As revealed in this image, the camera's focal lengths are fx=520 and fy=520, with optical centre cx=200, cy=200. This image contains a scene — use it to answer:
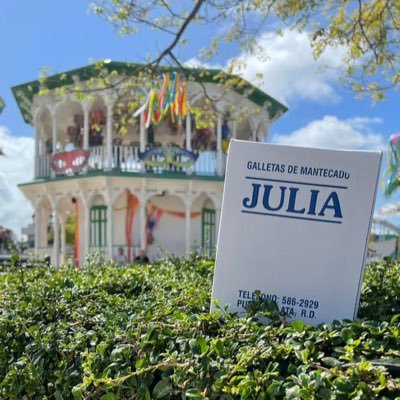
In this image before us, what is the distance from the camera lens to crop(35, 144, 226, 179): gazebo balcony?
66.9 feet

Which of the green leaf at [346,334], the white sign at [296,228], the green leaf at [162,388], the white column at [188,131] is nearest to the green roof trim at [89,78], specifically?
the white column at [188,131]

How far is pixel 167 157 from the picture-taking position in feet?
66.7

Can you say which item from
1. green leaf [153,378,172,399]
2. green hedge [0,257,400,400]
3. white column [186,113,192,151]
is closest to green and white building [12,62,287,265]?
white column [186,113,192,151]

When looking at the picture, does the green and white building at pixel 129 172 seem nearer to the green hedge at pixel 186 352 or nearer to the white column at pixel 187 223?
the white column at pixel 187 223

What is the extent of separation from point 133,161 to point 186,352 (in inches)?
756

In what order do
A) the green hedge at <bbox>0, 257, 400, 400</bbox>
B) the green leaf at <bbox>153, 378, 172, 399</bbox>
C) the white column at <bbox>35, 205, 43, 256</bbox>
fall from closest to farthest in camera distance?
1. the green hedge at <bbox>0, 257, 400, 400</bbox>
2. the green leaf at <bbox>153, 378, 172, 399</bbox>
3. the white column at <bbox>35, 205, 43, 256</bbox>

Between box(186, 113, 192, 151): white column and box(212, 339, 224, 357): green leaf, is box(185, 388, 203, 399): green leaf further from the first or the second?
box(186, 113, 192, 151): white column

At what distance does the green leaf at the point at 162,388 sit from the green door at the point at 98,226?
19.7 metres

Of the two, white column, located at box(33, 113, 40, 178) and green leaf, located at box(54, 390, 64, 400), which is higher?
green leaf, located at box(54, 390, 64, 400)

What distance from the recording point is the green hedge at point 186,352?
171 cm

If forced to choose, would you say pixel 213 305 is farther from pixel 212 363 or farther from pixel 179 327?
pixel 212 363

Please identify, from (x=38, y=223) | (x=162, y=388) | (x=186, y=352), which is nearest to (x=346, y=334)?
(x=186, y=352)

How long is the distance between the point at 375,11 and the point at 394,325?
802 centimetres

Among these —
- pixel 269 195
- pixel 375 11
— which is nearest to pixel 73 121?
pixel 375 11
